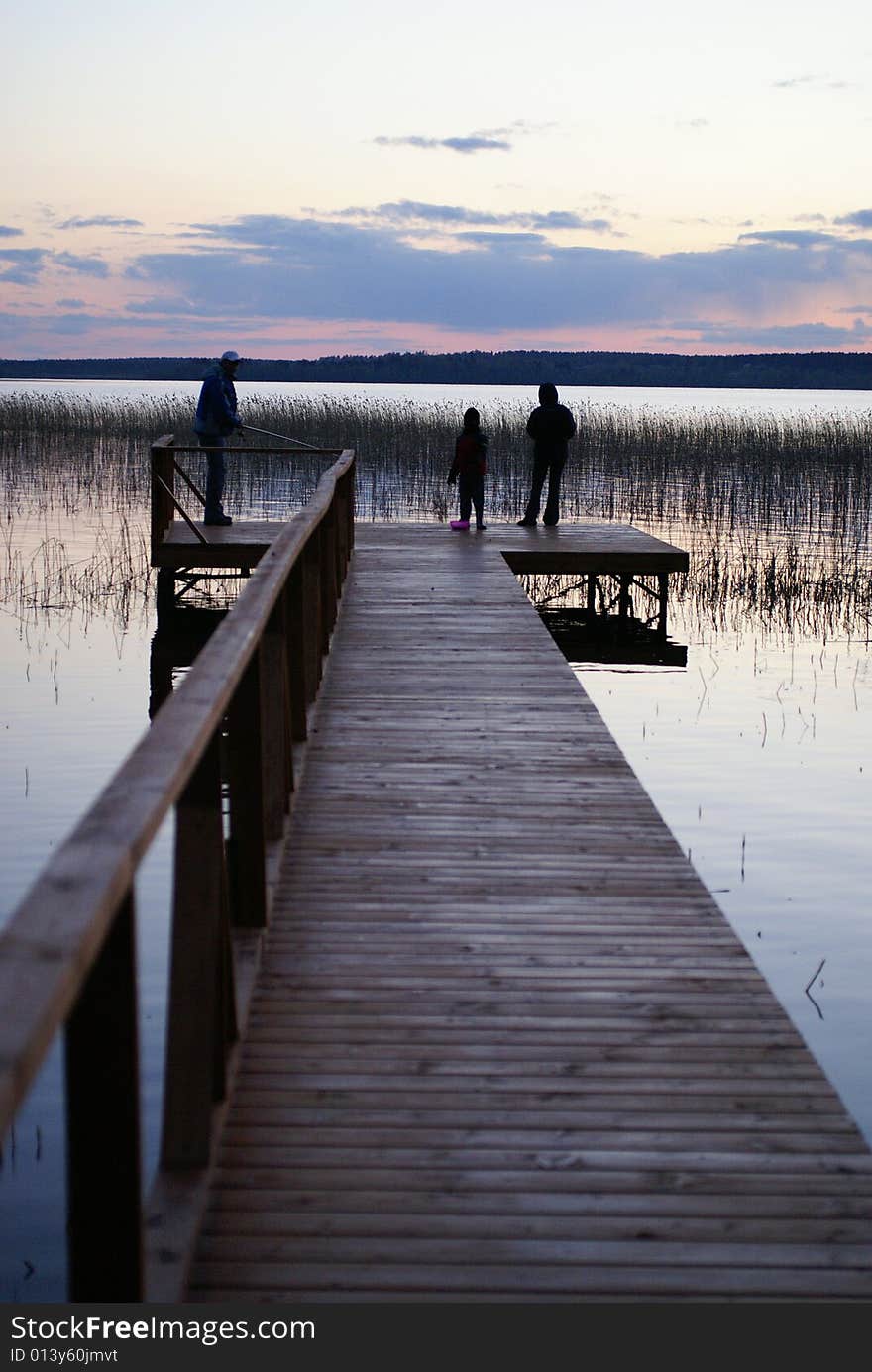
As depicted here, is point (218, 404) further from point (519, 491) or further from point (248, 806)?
point (519, 491)

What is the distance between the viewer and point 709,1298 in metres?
2.36

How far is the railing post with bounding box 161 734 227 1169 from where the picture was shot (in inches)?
102

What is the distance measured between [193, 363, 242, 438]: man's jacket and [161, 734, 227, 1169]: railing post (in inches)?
385

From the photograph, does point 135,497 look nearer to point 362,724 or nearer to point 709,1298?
point 362,724

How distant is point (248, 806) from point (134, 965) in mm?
1900

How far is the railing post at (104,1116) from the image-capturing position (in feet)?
5.78

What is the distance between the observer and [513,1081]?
3117mm

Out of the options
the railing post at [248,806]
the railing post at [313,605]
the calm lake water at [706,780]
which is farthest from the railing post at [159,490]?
Answer: the railing post at [248,806]

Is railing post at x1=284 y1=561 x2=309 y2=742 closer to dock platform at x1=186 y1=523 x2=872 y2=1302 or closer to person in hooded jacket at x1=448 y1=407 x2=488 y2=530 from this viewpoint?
dock platform at x1=186 y1=523 x2=872 y2=1302

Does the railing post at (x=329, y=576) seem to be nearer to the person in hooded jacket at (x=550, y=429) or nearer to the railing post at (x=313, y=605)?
the railing post at (x=313, y=605)

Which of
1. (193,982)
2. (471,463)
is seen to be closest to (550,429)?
(471,463)

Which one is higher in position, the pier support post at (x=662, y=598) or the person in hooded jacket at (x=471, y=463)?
the person in hooded jacket at (x=471, y=463)

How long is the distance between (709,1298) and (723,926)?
71.3 inches

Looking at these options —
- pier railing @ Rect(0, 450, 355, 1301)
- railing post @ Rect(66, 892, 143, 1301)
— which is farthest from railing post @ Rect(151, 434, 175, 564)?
railing post @ Rect(66, 892, 143, 1301)
